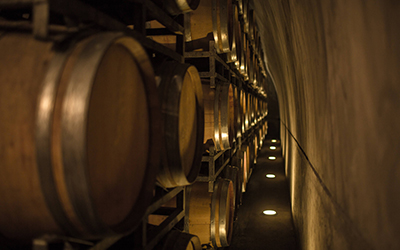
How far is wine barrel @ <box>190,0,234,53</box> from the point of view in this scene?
317 cm

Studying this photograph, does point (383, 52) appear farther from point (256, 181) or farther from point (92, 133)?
point (256, 181)

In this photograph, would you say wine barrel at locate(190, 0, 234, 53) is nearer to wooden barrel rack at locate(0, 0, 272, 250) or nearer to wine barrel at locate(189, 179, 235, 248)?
wooden barrel rack at locate(0, 0, 272, 250)

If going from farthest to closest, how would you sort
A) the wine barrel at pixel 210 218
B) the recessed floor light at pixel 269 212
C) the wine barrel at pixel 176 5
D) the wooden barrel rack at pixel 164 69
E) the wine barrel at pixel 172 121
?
the recessed floor light at pixel 269 212 → the wine barrel at pixel 210 218 → the wine barrel at pixel 176 5 → the wine barrel at pixel 172 121 → the wooden barrel rack at pixel 164 69

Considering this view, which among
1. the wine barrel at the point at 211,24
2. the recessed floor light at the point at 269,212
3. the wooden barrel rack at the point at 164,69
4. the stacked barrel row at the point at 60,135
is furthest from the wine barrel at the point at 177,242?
the recessed floor light at the point at 269,212

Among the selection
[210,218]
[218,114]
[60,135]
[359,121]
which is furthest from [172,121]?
[210,218]

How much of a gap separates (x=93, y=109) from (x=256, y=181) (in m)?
8.08

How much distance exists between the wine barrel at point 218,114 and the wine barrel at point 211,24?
1.64 ft

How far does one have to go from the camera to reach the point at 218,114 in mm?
3266

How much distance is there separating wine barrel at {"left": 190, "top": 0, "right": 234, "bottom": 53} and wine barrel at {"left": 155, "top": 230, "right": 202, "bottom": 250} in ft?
7.29

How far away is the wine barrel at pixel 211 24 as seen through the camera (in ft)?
10.4

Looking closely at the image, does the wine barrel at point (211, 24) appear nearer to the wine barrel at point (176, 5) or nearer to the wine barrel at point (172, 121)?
the wine barrel at point (176, 5)

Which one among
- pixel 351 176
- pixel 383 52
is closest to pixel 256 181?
pixel 351 176

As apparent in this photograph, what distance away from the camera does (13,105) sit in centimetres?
81

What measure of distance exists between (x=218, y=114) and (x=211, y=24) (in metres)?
1.09
